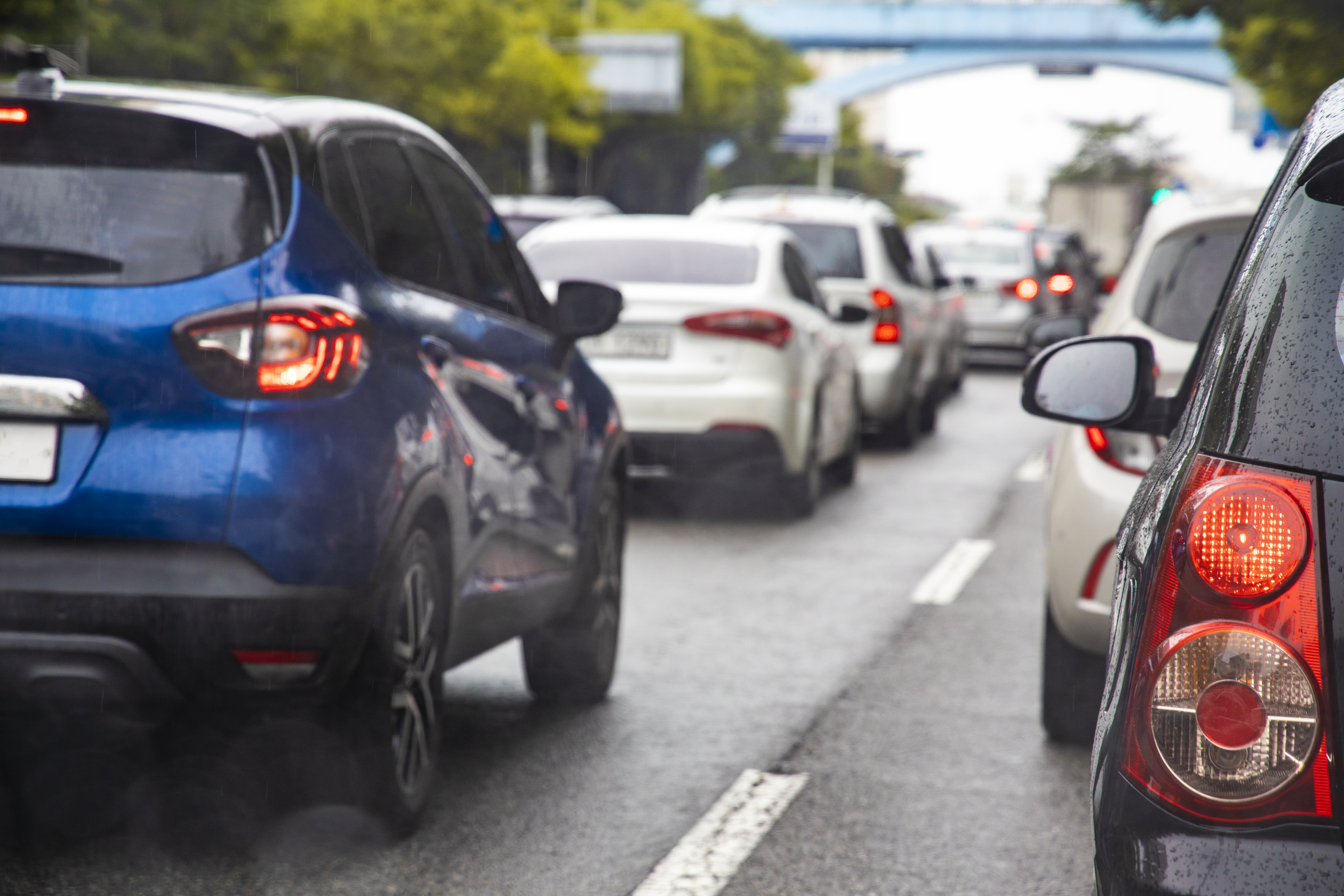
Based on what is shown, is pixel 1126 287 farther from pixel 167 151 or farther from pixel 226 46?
pixel 226 46

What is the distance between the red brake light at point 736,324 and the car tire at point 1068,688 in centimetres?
460

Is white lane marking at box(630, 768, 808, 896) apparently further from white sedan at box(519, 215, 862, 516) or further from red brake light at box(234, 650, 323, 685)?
white sedan at box(519, 215, 862, 516)

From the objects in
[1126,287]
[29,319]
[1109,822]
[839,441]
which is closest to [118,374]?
[29,319]

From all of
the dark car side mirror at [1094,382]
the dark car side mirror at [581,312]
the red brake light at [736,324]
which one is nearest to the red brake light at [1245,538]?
the dark car side mirror at [1094,382]

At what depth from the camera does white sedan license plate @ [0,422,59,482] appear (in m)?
3.85

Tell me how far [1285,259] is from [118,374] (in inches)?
92.1

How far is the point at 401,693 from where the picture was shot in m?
4.38

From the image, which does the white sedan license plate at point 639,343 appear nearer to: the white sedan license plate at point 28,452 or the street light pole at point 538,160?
the white sedan license plate at point 28,452

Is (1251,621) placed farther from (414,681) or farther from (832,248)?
(832,248)

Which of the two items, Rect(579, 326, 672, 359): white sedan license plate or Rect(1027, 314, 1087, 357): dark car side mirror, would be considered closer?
Rect(1027, 314, 1087, 357): dark car side mirror

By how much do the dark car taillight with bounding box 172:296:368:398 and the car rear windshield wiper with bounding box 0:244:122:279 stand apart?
0.67 ft

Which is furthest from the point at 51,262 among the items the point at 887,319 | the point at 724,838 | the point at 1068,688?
the point at 887,319

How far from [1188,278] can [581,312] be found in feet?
5.88

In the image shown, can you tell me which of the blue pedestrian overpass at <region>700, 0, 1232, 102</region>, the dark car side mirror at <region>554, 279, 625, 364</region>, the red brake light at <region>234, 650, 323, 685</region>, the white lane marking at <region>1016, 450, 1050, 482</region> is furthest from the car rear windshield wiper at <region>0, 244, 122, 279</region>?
the blue pedestrian overpass at <region>700, 0, 1232, 102</region>
